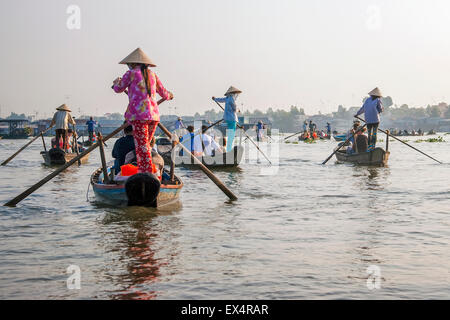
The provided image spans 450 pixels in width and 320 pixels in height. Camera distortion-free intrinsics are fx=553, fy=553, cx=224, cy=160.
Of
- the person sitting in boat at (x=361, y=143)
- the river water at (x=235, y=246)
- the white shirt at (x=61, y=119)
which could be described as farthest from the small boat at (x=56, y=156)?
the person sitting in boat at (x=361, y=143)

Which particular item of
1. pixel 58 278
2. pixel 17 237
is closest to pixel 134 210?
pixel 17 237

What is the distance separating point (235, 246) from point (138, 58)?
3.43 metres

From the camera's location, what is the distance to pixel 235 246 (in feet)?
21.2

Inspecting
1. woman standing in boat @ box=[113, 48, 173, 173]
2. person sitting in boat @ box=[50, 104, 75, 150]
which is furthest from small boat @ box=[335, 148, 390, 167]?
woman standing in boat @ box=[113, 48, 173, 173]

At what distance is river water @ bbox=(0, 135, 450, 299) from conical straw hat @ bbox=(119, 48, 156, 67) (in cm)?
234

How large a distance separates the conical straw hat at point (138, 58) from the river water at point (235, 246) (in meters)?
2.34

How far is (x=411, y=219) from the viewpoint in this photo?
824 centimetres

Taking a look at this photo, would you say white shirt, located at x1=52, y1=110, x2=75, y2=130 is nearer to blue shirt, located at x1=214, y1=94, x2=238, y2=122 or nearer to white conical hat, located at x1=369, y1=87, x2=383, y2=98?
blue shirt, located at x1=214, y1=94, x2=238, y2=122

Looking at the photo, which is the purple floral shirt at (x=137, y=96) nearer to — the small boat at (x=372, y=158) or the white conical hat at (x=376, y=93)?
the white conical hat at (x=376, y=93)

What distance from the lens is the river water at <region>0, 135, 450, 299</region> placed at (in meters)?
4.81

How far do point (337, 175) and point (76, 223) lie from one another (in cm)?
932
